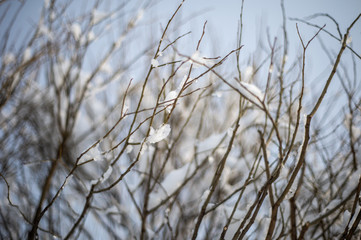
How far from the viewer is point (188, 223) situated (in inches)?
120

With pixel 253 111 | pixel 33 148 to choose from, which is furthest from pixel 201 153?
pixel 33 148

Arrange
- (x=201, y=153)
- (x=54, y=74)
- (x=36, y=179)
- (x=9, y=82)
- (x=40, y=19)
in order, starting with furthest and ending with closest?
1. (x=36, y=179)
2. (x=54, y=74)
3. (x=40, y=19)
4. (x=201, y=153)
5. (x=9, y=82)

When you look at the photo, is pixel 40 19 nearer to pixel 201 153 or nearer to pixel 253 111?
pixel 201 153

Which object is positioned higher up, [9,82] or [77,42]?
[77,42]

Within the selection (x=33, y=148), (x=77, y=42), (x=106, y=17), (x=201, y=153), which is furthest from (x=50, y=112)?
(x=201, y=153)

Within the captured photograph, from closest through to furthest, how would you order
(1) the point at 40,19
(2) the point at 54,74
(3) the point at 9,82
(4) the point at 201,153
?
(3) the point at 9,82 → (4) the point at 201,153 → (1) the point at 40,19 → (2) the point at 54,74

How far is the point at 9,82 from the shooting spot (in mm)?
1488

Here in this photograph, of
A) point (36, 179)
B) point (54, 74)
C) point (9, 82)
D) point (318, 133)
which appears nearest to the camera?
point (9, 82)

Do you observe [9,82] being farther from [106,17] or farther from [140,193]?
[140,193]

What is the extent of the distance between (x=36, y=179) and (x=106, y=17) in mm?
2311

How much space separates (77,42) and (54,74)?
416mm

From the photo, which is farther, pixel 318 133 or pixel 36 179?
pixel 36 179

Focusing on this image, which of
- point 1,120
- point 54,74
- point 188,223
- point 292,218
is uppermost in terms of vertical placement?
point 54,74

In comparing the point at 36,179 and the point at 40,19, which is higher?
the point at 40,19
